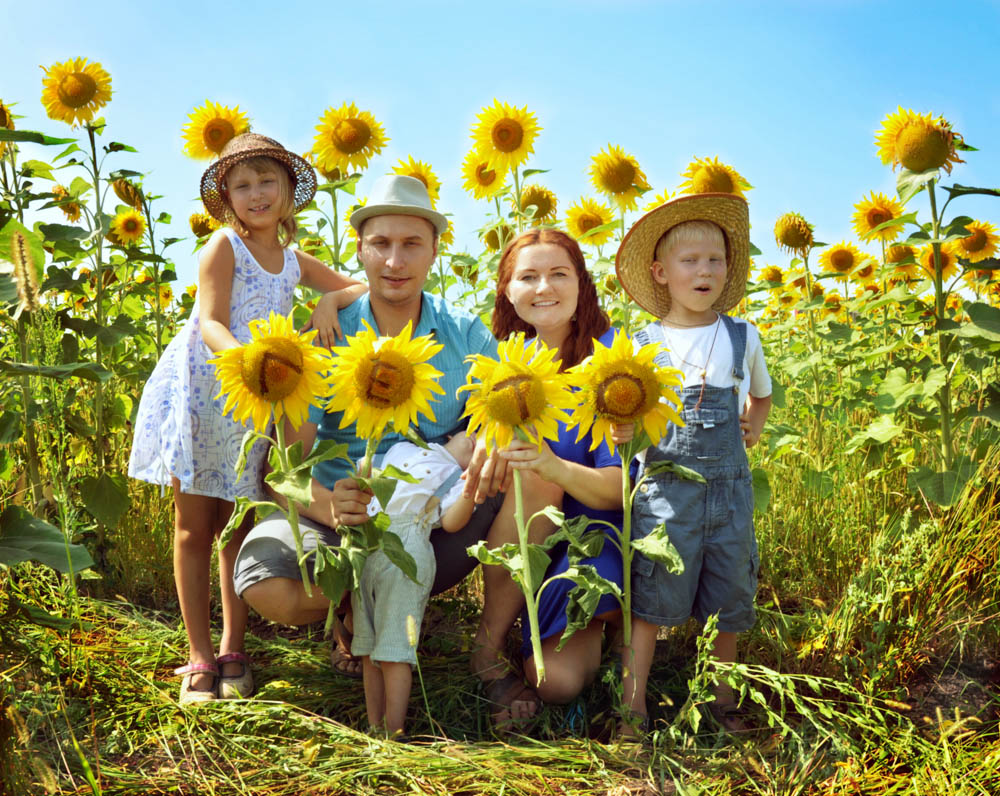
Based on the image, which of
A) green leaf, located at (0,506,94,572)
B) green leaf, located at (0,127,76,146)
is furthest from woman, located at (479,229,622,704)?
green leaf, located at (0,127,76,146)

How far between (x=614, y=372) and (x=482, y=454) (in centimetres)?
48

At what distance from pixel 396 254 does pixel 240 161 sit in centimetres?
70

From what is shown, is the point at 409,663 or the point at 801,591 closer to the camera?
the point at 409,663

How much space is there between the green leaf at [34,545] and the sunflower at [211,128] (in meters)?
2.37

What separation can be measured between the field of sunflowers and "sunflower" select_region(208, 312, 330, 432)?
52 millimetres

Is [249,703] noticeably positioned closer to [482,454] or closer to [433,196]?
[482,454]

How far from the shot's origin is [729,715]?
2.55m

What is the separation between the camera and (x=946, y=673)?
271cm

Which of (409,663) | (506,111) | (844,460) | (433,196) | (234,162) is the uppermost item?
(506,111)

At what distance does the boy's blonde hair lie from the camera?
103 inches

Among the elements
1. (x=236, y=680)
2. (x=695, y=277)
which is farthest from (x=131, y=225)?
(x=695, y=277)

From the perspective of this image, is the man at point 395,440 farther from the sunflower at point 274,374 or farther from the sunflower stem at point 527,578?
the sunflower at point 274,374

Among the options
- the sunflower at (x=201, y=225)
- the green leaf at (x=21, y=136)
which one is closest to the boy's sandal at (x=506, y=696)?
the green leaf at (x=21, y=136)

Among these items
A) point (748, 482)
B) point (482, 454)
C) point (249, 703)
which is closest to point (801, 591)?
point (748, 482)
